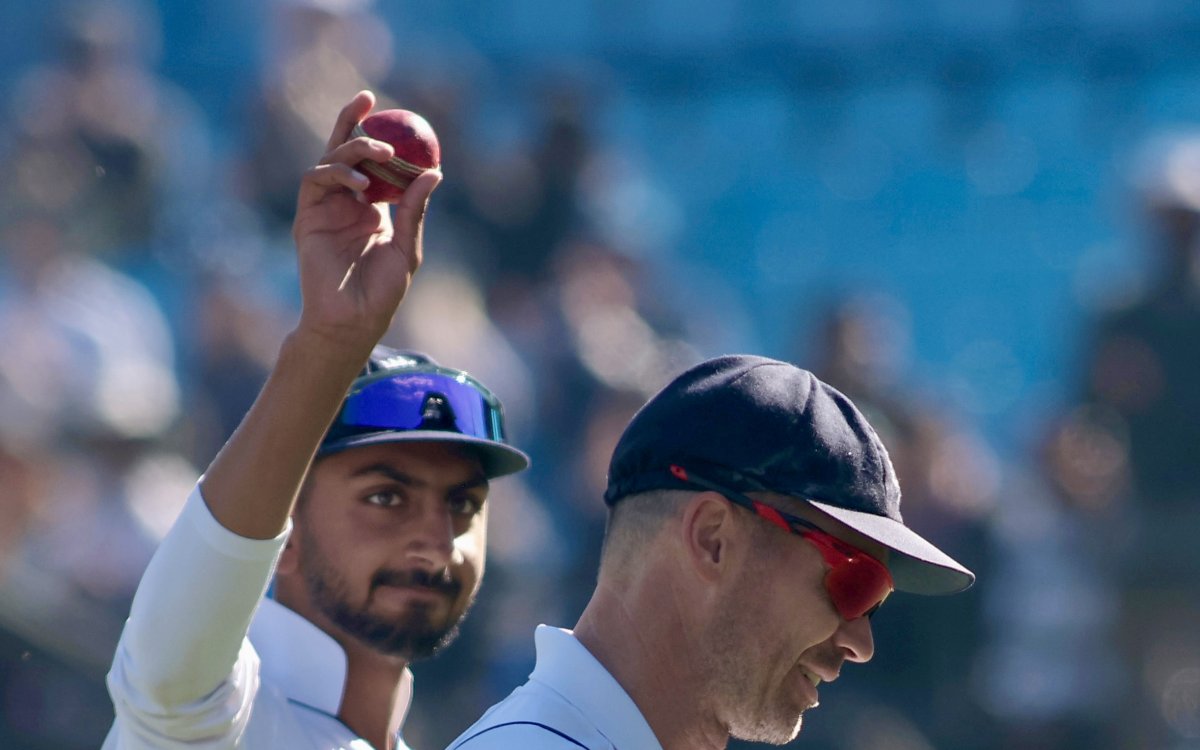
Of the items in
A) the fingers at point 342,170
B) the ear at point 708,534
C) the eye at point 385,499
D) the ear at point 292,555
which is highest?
the fingers at point 342,170

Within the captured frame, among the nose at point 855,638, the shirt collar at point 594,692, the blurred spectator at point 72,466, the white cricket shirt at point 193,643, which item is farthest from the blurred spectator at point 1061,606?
the white cricket shirt at point 193,643

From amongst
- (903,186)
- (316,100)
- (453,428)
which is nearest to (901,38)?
(903,186)

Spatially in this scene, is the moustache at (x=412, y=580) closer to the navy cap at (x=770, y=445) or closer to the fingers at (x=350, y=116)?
the navy cap at (x=770, y=445)

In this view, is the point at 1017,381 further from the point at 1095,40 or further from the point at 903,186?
the point at 1095,40

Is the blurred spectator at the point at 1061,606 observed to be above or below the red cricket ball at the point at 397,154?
below

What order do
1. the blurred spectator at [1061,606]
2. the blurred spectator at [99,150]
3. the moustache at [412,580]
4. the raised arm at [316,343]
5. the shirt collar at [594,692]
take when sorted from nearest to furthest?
the raised arm at [316,343] → the shirt collar at [594,692] → the moustache at [412,580] → the blurred spectator at [1061,606] → the blurred spectator at [99,150]

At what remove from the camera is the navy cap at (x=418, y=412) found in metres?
2.50

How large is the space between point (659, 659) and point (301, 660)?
57 cm

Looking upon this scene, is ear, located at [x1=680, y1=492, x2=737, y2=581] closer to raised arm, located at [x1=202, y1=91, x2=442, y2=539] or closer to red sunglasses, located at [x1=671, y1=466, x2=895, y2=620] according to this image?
red sunglasses, located at [x1=671, y1=466, x2=895, y2=620]

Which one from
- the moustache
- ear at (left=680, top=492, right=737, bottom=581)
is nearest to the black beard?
the moustache

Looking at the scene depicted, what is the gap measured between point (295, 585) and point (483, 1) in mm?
6723

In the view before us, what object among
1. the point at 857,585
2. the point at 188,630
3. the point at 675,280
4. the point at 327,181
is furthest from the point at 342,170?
the point at 675,280

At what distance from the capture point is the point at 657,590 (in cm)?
211

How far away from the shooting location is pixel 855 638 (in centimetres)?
218
